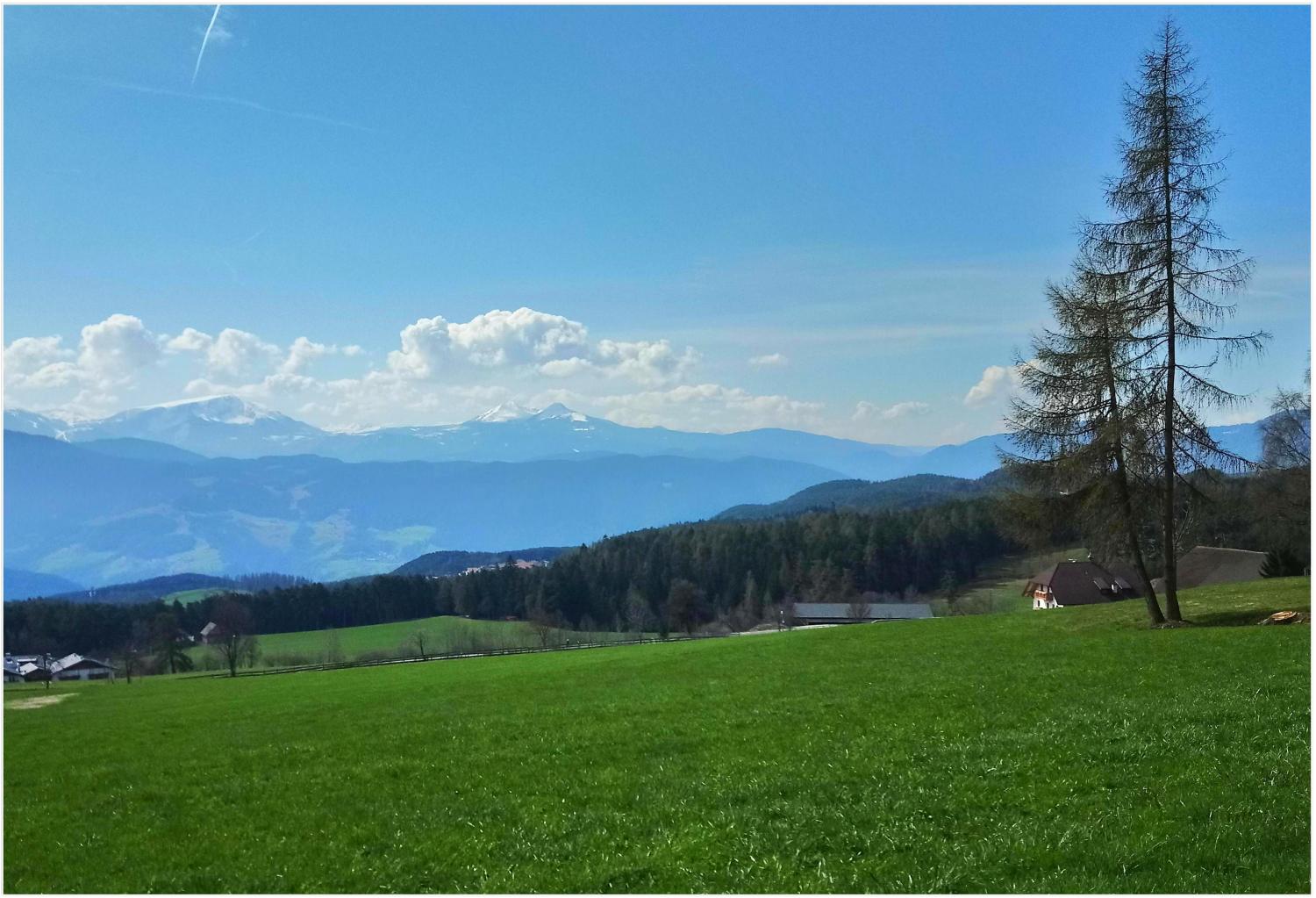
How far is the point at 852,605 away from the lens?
78500 millimetres

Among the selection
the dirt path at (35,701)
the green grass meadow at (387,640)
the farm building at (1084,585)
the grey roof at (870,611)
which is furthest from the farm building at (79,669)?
the farm building at (1084,585)

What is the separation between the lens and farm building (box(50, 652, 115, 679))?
47156 mm

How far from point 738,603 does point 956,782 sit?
291 ft

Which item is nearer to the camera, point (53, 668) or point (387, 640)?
point (53, 668)

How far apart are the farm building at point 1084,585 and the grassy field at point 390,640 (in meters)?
41.8

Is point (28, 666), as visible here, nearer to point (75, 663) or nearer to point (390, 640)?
point (75, 663)

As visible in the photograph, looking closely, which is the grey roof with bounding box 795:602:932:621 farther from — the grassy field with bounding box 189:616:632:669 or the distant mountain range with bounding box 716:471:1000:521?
the grassy field with bounding box 189:616:632:669

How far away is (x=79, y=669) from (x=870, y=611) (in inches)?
2358

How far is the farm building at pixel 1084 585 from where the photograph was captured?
62406 mm

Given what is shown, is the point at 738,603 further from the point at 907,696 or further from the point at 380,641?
the point at 907,696

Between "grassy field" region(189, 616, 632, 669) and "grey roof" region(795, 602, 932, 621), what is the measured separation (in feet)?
68.5

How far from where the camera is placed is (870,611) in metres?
77.1

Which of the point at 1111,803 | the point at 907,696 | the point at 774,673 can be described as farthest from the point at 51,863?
the point at 774,673

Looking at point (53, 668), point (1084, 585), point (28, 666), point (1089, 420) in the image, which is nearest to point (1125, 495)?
point (1089, 420)
